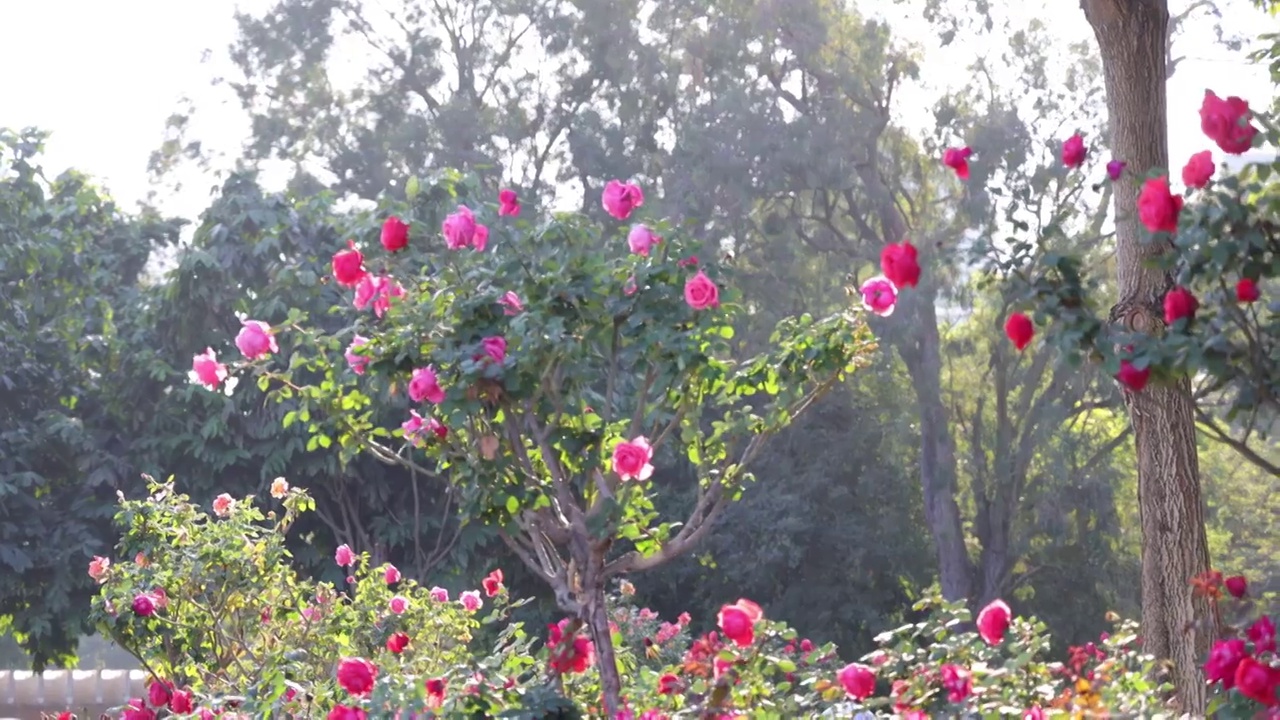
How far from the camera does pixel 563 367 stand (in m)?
3.93

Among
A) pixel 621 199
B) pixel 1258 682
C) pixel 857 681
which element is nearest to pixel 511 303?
pixel 621 199

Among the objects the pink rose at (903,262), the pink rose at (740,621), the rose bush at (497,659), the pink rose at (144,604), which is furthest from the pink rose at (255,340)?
the pink rose at (903,262)

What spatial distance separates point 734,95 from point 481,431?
44.8ft

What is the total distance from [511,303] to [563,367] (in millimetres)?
215

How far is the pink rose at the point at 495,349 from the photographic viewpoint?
3.71 meters

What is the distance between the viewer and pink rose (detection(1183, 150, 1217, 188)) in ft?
8.77

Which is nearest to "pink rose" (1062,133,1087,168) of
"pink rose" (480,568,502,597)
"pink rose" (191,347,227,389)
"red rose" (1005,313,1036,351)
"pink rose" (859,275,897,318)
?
"red rose" (1005,313,1036,351)

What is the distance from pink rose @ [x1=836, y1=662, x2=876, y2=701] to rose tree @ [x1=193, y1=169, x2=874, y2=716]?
858mm

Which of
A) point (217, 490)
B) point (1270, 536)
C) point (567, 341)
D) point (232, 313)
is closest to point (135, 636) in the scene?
point (567, 341)

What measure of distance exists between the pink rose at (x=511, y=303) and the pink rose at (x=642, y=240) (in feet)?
1.05

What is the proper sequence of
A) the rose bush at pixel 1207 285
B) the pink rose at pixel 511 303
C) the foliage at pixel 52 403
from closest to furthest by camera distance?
the rose bush at pixel 1207 285
the pink rose at pixel 511 303
the foliage at pixel 52 403

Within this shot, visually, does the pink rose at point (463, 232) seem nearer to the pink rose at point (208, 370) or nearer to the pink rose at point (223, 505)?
the pink rose at point (208, 370)

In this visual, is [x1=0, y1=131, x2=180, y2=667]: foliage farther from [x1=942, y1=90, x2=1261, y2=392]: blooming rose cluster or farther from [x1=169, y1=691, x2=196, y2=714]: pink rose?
[x1=942, y1=90, x2=1261, y2=392]: blooming rose cluster

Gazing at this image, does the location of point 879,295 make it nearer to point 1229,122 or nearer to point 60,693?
point 1229,122
